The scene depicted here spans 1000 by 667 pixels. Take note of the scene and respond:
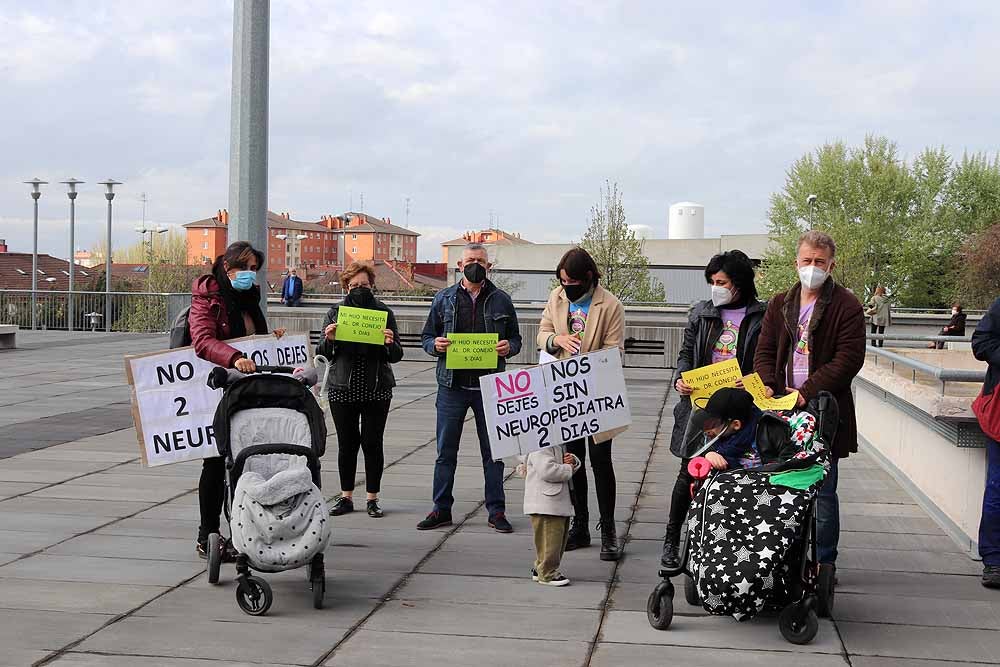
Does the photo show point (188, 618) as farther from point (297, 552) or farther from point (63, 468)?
point (63, 468)

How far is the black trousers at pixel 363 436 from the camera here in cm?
902

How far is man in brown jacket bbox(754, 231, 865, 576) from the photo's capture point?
652 centimetres

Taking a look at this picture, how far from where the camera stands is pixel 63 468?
10.9 m

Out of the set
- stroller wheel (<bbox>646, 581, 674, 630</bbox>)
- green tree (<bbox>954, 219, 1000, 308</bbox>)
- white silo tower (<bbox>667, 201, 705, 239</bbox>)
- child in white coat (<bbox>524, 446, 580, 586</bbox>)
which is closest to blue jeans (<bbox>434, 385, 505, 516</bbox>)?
child in white coat (<bbox>524, 446, 580, 586</bbox>)

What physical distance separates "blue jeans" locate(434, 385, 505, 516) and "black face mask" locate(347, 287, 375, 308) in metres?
0.83

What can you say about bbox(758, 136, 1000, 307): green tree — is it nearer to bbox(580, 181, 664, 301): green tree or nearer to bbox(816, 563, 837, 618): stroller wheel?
bbox(580, 181, 664, 301): green tree

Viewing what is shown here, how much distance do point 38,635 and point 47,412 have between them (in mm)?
10331

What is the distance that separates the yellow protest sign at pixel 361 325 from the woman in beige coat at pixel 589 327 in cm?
151

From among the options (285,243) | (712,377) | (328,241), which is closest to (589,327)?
(712,377)

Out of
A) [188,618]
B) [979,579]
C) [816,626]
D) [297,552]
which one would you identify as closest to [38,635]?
[188,618]

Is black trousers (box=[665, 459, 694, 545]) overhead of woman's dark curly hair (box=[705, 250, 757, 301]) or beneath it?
beneath

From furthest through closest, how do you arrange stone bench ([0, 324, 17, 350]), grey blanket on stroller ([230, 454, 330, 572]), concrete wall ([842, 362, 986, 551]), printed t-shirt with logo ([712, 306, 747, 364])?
stone bench ([0, 324, 17, 350]), concrete wall ([842, 362, 986, 551]), printed t-shirt with logo ([712, 306, 747, 364]), grey blanket on stroller ([230, 454, 330, 572])

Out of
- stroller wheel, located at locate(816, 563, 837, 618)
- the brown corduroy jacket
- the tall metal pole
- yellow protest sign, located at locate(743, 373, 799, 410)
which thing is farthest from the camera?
the tall metal pole

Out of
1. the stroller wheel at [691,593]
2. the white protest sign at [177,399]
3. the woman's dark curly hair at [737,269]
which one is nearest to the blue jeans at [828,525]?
the stroller wheel at [691,593]
